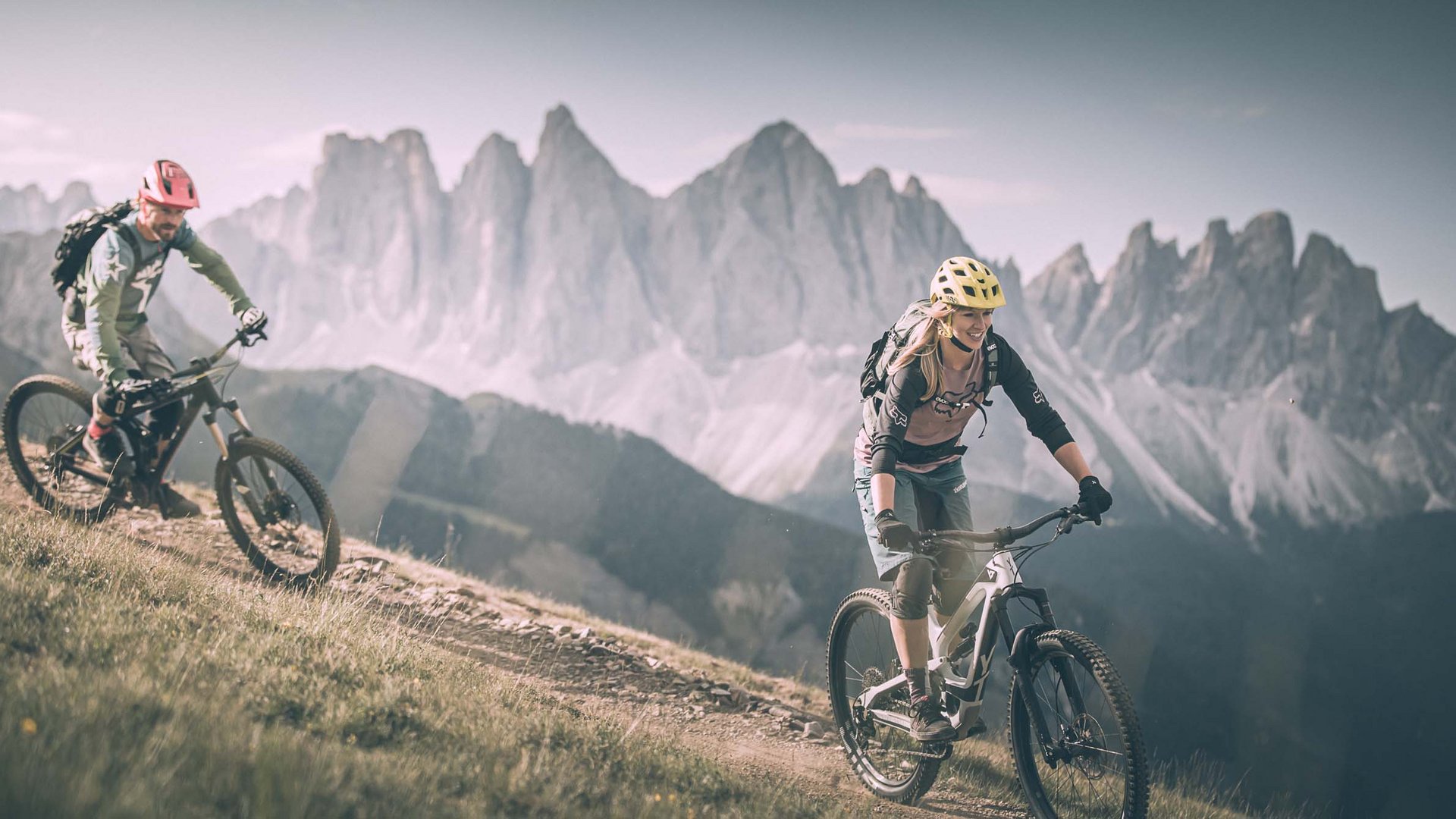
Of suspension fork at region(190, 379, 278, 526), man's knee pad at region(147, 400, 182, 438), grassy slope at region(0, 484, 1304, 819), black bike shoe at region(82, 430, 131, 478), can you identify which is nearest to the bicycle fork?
suspension fork at region(190, 379, 278, 526)

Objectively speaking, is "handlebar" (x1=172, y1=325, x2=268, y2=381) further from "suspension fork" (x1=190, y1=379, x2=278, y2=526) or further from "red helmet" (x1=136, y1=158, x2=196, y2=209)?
"red helmet" (x1=136, y1=158, x2=196, y2=209)

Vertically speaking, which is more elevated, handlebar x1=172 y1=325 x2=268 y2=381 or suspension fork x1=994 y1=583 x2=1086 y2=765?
handlebar x1=172 y1=325 x2=268 y2=381

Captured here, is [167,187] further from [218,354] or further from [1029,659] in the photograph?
[1029,659]

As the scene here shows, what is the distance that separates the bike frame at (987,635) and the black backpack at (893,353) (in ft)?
3.48

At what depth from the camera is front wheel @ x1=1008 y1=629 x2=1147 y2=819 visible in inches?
194

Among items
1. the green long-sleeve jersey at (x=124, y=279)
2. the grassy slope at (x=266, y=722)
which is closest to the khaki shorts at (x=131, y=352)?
the green long-sleeve jersey at (x=124, y=279)

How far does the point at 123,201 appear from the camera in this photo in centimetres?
801

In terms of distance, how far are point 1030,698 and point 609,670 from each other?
444cm

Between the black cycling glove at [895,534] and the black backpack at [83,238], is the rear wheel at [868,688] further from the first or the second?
the black backpack at [83,238]

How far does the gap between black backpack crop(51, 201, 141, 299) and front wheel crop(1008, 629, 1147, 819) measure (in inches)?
345

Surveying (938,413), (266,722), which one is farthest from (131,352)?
(938,413)

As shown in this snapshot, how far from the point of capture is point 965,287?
5.80 m

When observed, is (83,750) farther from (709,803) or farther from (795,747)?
(795,747)

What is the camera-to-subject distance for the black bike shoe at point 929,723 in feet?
18.7
